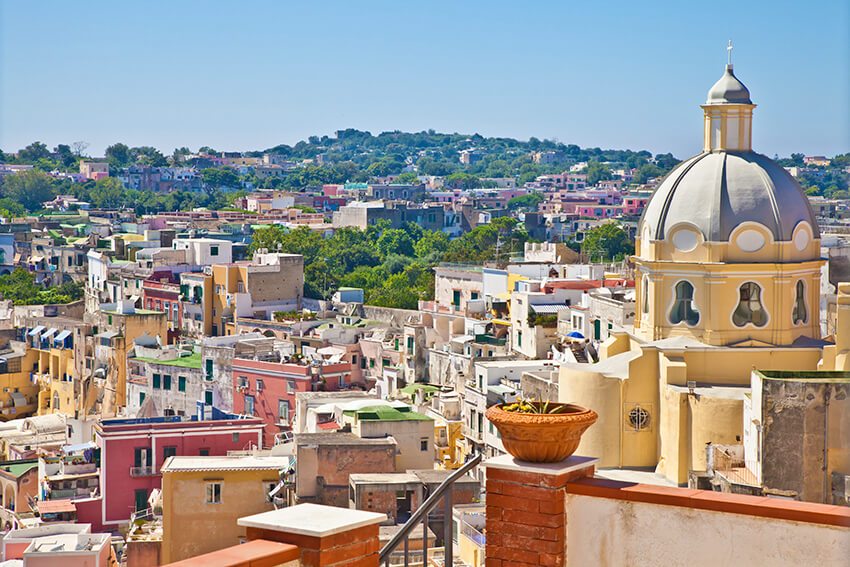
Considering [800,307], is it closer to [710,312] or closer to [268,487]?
[710,312]

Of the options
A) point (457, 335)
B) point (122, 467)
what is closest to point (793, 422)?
point (122, 467)

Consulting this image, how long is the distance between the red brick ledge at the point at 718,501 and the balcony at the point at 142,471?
23505 mm

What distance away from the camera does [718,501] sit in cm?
534

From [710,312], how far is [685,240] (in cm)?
123

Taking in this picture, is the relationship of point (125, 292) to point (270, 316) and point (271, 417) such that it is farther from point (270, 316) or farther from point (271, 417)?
point (271, 417)

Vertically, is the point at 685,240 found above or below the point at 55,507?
above

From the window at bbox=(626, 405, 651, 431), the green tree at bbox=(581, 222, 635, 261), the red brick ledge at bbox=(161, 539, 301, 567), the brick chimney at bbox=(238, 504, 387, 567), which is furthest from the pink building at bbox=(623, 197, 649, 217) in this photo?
the red brick ledge at bbox=(161, 539, 301, 567)

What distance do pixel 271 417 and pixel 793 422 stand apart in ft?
75.1

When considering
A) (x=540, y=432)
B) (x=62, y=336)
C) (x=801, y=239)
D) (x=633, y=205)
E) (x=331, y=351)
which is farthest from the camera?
(x=633, y=205)

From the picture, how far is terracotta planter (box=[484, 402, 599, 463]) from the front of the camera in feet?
18.2

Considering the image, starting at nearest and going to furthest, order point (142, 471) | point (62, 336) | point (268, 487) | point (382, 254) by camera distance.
→ 1. point (268, 487)
2. point (142, 471)
3. point (62, 336)
4. point (382, 254)

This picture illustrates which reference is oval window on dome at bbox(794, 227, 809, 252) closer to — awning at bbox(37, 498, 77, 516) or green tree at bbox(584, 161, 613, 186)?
awning at bbox(37, 498, 77, 516)

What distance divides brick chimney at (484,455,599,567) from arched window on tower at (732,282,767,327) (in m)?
13.0

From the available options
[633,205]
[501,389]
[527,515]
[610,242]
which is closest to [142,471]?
[501,389]
